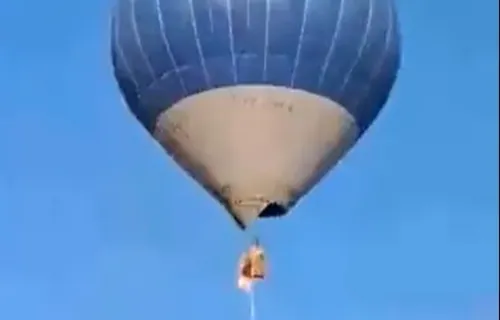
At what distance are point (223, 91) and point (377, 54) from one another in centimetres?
168

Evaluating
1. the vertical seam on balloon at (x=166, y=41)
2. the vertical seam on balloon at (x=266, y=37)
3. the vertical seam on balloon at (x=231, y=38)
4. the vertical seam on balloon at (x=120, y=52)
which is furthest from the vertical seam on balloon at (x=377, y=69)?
the vertical seam on balloon at (x=120, y=52)

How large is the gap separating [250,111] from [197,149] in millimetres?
723

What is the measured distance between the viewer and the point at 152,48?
31938 mm

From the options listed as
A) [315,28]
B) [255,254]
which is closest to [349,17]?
[315,28]

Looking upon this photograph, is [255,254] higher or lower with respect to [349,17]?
lower

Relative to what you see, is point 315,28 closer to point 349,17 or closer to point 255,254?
point 349,17

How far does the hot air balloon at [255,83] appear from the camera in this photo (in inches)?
1243

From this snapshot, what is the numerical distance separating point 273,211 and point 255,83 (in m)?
1.50

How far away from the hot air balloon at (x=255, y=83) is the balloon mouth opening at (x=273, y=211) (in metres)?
0.01

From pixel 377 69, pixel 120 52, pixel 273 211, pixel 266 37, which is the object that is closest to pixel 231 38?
→ pixel 266 37

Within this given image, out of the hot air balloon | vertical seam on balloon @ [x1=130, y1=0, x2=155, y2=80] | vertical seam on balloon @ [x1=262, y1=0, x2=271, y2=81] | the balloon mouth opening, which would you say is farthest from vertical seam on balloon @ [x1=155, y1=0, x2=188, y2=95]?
the balloon mouth opening

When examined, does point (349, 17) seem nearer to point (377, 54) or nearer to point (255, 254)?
point (377, 54)

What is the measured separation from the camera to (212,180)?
32188mm

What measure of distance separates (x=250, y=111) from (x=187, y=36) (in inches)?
38.8
